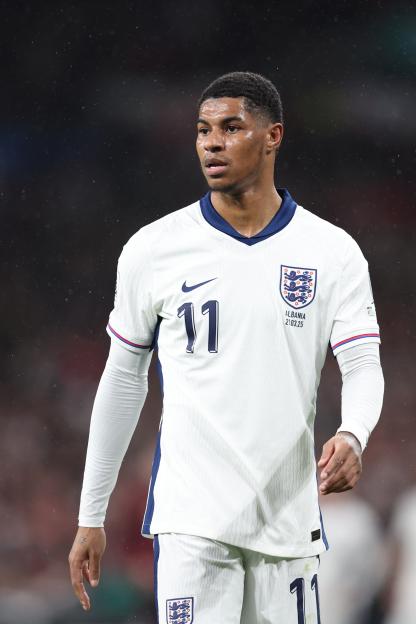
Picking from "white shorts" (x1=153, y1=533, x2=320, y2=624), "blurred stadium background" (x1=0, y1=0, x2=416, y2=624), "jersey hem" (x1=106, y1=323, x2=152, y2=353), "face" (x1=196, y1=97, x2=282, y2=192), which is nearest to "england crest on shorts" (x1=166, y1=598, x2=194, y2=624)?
"white shorts" (x1=153, y1=533, x2=320, y2=624)

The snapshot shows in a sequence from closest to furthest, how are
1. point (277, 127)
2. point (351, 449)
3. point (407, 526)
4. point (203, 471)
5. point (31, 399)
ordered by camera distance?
point (351, 449)
point (203, 471)
point (277, 127)
point (407, 526)
point (31, 399)

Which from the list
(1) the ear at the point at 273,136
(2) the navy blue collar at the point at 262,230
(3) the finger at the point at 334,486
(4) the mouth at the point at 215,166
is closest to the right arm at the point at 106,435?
(2) the navy blue collar at the point at 262,230

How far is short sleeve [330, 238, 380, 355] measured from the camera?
2545 mm

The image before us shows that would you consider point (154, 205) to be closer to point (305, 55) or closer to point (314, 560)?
point (305, 55)

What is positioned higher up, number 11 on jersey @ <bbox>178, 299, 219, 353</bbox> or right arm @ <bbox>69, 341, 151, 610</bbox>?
number 11 on jersey @ <bbox>178, 299, 219, 353</bbox>

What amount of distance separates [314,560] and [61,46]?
3808mm

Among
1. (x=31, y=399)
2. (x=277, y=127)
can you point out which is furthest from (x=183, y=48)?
(x=277, y=127)

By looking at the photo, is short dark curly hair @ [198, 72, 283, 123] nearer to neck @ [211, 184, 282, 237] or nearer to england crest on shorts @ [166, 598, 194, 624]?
neck @ [211, 184, 282, 237]

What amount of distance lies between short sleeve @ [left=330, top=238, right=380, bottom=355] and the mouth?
1.17 ft

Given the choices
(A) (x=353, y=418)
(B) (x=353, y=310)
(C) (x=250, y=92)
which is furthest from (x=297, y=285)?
(C) (x=250, y=92)

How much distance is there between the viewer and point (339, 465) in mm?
2211

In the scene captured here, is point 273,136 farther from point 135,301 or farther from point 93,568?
point 93,568

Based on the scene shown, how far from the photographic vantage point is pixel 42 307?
5.71 metres

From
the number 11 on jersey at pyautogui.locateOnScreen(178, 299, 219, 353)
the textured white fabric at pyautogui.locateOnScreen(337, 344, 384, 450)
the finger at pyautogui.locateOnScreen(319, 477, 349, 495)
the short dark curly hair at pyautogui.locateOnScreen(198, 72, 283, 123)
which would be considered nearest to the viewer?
the finger at pyautogui.locateOnScreen(319, 477, 349, 495)
